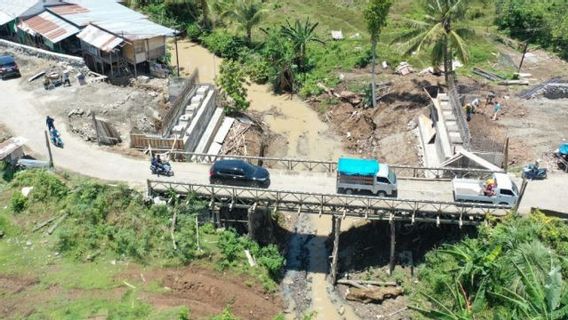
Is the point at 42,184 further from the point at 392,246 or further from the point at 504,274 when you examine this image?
the point at 504,274

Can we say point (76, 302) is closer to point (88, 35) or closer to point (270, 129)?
point (270, 129)

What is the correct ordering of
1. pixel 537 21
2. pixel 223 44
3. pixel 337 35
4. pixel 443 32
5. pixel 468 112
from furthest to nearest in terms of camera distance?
pixel 337 35, pixel 223 44, pixel 537 21, pixel 443 32, pixel 468 112

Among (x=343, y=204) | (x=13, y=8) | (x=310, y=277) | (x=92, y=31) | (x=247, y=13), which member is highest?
(x=13, y=8)

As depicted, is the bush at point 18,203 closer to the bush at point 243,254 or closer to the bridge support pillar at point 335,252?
the bush at point 243,254

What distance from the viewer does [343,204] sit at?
36.9 meters

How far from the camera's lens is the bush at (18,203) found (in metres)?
38.1

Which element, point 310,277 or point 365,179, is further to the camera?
point 310,277

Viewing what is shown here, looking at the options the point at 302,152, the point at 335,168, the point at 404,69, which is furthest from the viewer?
the point at 404,69

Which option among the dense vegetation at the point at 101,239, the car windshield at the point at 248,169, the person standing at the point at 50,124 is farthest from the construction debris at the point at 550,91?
the person standing at the point at 50,124

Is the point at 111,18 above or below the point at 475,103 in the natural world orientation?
above

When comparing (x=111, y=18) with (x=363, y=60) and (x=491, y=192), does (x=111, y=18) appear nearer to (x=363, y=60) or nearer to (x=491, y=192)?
(x=363, y=60)

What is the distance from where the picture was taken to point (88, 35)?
5694cm

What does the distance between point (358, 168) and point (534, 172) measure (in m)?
12.6

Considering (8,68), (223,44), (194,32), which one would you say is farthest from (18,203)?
(194,32)
